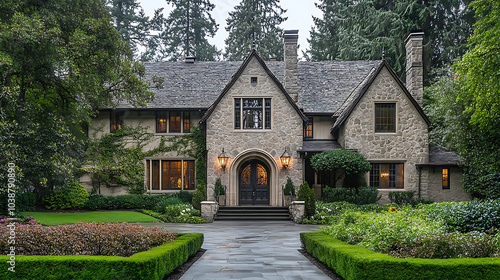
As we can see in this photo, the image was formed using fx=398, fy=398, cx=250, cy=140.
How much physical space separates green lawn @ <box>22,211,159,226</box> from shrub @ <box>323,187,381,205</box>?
869 cm

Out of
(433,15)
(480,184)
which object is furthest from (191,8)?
(480,184)

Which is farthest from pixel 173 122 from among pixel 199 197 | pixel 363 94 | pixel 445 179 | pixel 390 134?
pixel 445 179

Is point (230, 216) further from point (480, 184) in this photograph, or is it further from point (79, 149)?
point (480, 184)

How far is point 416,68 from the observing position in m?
21.8

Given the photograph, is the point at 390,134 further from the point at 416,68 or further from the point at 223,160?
the point at 223,160

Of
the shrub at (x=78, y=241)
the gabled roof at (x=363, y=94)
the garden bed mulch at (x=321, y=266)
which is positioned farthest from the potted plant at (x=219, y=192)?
the shrub at (x=78, y=241)

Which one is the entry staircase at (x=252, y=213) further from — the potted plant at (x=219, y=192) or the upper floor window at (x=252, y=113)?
the upper floor window at (x=252, y=113)

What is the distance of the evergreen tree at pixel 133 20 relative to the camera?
1583 inches

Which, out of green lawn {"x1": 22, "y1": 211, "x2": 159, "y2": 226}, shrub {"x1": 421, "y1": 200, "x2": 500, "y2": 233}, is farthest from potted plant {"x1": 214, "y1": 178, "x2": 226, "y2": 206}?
shrub {"x1": 421, "y1": 200, "x2": 500, "y2": 233}

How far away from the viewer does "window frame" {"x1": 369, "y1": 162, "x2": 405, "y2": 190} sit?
20.8m

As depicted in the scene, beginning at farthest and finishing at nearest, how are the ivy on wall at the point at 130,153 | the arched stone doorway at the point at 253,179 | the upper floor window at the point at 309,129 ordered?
1. the upper floor window at the point at 309,129
2. the ivy on wall at the point at 130,153
3. the arched stone doorway at the point at 253,179

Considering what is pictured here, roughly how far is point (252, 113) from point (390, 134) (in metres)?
7.26

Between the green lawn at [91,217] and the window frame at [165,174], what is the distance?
3.19m

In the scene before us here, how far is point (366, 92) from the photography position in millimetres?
20578
